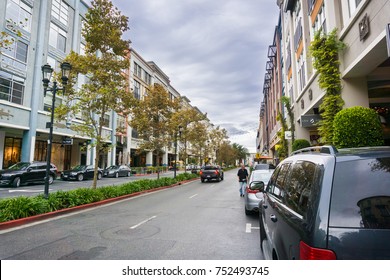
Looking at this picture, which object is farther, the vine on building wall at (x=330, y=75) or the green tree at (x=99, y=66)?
the green tree at (x=99, y=66)

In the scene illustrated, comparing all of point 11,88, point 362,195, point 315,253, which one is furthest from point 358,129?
point 11,88

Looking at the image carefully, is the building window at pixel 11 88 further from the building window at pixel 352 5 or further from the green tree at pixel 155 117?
the building window at pixel 352 5

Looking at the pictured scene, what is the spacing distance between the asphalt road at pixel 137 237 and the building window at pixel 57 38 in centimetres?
2445

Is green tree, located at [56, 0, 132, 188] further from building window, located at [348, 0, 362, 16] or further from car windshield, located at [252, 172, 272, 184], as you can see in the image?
building window, located at [348, 0, 362, 16]

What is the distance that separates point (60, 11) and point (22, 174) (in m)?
19.8

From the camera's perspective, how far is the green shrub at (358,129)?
780 cm

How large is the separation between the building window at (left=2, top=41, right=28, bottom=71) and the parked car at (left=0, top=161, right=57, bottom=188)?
31.9 ft

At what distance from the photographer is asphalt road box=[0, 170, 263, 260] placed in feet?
16.2

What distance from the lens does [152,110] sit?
65.8ft

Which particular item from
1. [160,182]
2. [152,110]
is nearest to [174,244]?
[160,182]

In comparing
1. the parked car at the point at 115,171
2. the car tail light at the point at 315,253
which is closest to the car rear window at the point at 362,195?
the car tail light at the point at 315,253

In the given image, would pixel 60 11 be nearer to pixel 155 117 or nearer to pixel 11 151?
pixel 11 151

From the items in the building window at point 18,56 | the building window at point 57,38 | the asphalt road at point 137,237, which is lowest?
the asphalt road at point 137,237

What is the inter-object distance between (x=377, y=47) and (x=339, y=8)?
4593 mm
